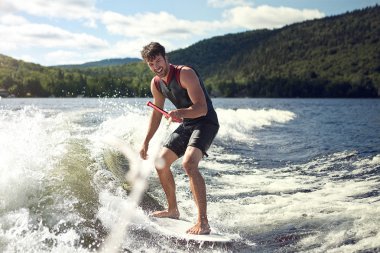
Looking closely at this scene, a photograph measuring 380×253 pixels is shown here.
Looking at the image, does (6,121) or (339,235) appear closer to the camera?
(339,235)

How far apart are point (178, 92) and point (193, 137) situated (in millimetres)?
677

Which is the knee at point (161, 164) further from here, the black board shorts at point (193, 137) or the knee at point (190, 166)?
the knee at point (190, 166)

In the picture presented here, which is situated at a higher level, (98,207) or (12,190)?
(12,190)

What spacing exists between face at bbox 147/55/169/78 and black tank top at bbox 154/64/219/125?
8 centimetres

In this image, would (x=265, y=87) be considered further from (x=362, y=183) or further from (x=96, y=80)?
(x=362, y=183)

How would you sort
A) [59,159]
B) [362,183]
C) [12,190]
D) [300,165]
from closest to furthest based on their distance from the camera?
[12,190], [59,159], [362,183], [300,165]

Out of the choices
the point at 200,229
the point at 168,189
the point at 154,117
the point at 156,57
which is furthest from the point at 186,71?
the point at 200,229

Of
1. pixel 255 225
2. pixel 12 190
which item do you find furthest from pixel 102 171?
pixel 255 225

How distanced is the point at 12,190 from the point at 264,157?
1168cm

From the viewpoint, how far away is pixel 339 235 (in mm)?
6082

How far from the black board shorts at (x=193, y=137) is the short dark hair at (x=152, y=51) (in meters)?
1.16

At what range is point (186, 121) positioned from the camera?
6727 mm

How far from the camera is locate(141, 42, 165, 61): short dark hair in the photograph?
6.19 metres

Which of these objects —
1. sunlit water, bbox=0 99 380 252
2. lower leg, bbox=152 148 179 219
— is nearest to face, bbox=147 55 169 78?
lower leg, bbox=152 148 179 219
